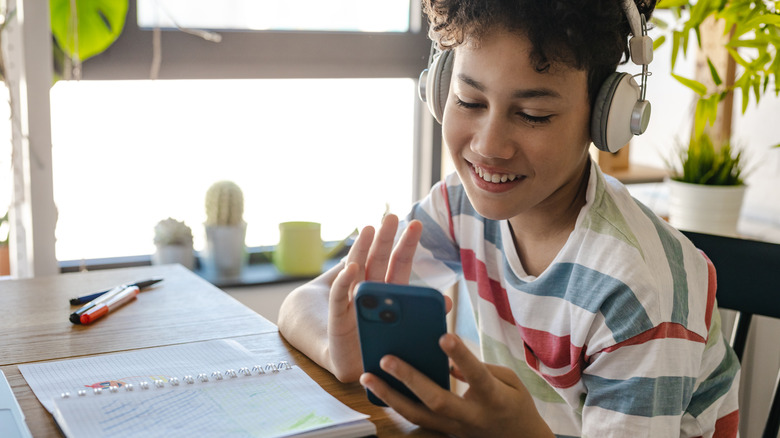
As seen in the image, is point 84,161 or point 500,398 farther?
point 84,161

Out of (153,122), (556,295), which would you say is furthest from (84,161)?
(556,295)

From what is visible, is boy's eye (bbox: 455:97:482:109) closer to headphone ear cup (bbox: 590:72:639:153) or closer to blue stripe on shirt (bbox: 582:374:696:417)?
headphone ear cup (bbox: 590:72:639:153)

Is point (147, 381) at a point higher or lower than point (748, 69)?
lower

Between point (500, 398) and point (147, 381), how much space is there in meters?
0.35

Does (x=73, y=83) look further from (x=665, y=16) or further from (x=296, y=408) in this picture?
(x=665, y=16)

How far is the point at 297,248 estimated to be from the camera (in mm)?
2090

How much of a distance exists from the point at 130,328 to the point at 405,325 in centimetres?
44

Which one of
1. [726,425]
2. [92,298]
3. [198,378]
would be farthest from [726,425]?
[92,298]

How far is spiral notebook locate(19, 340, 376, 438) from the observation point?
0.71 m

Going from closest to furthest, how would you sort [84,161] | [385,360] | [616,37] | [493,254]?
[385,360]
[616,37]
[493,254]
[84,161]

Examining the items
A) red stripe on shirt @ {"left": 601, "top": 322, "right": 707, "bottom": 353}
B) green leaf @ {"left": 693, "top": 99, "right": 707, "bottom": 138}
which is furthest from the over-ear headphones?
green leaf @ {"left": 693, "top": 99, "right": 707, "bottom": 138}

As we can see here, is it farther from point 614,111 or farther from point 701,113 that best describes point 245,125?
point 614,111

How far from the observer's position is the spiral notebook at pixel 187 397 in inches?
27.9

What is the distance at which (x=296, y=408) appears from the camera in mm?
763
